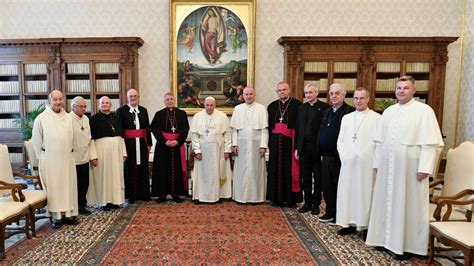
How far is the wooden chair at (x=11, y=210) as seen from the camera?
349 cm

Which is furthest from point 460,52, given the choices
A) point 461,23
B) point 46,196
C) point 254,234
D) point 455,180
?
point 46,196

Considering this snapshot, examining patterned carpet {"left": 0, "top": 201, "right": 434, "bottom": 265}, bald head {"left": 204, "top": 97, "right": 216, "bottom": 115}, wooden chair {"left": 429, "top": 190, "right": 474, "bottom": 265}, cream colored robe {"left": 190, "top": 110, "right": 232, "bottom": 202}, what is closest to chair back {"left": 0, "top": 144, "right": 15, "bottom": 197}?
patterned carpet {"left": 0, "top": 201, "right": 434, "bottom": 265}

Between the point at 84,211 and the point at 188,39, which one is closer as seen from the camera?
the point at 84,211

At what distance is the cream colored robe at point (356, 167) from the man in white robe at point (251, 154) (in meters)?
1.57

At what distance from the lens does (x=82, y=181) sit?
16.1 feet

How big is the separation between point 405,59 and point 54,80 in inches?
289

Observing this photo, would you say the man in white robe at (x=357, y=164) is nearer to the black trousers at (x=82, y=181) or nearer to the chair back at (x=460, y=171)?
the chair back at (x=460, y=171)

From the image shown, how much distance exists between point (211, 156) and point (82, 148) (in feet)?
6.18

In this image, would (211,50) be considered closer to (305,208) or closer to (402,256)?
(305,208)

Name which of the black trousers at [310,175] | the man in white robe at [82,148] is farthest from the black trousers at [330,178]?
the man in white robe at [82,148]

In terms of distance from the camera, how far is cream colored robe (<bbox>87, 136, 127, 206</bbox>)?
16.9 ft

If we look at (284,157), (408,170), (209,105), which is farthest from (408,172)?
(209,105)

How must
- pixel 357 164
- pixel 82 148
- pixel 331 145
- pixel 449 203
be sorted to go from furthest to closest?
pixel 82 148, pixel 331 145, pixel 357 164, pixel 449 203

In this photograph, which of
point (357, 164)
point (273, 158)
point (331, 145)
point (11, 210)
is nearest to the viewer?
point (11, 210)
